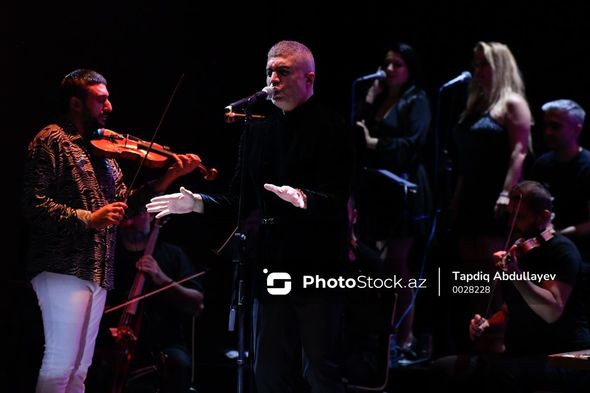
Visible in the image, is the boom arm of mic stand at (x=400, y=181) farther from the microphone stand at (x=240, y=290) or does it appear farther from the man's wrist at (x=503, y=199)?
the microphone stand at (x=240, y=290)

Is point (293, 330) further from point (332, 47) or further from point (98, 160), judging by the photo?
point (332, 47)

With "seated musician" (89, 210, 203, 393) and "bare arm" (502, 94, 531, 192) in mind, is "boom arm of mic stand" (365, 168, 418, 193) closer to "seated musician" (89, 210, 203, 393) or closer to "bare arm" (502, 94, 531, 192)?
"bare arm" (502, 94, 531, 192)

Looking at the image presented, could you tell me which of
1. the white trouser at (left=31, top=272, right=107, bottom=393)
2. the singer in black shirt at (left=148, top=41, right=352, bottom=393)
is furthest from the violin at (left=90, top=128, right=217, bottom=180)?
the white trouser at (left=31, top=272, right=107, bottom=393)

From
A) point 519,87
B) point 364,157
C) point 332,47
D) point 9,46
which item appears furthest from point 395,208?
point 9,46

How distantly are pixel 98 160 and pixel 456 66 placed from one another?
287 centimetres

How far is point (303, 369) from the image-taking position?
3.74 metres

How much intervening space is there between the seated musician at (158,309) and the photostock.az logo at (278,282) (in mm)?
1232

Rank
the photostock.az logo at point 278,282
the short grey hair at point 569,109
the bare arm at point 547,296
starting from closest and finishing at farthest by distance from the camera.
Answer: the photostock.az logo at point 278,282 < the bare arm at point 547,296 < the short grey hair at point 569,109

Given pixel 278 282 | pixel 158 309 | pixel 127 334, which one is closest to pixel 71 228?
pixel 127 334

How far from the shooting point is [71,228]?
390 centimetres

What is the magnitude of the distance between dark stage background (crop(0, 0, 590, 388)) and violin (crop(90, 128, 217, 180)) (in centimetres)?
75

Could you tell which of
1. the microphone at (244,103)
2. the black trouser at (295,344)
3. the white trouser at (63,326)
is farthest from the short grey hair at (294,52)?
the white trouser at (63,326)

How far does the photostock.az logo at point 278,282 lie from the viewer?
3.59 m

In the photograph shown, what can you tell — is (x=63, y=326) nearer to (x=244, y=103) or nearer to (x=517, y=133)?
(x=244, y=103)
